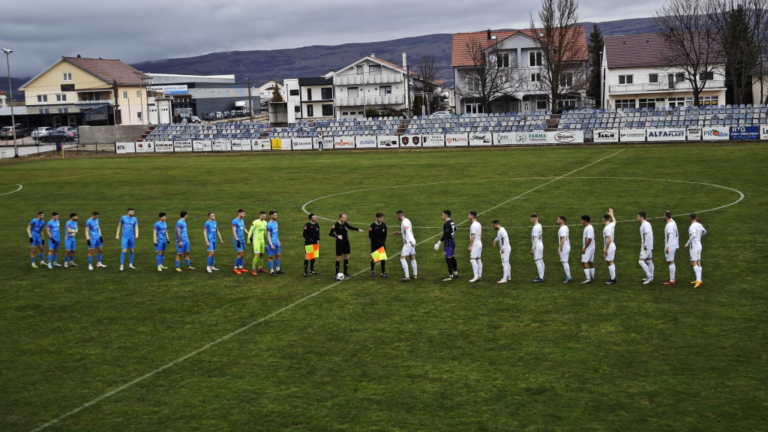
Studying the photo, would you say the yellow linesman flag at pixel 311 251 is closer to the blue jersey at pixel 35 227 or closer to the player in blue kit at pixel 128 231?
the player in blue kit at pixel 128 231

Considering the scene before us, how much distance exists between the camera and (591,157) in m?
50.8

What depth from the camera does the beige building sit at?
109 metres

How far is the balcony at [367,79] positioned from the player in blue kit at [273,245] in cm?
8737

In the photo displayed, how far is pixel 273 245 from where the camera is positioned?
2173 cm

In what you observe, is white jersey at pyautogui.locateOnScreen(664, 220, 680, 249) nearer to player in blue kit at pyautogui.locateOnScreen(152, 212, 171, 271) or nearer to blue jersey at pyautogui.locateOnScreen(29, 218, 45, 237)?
player in blue kit at pyautogui.locateOnScreen(152, 212, 171, 271)

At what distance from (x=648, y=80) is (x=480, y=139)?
33185 mm

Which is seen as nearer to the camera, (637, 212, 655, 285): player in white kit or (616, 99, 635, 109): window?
(637, 212, 655, 285): player in white kit

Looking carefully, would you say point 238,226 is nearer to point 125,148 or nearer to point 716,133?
point 716,133

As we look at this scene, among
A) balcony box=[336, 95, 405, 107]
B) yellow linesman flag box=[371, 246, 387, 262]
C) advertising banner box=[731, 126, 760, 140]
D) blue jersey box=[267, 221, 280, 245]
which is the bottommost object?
yellow linesman flag box=[371, 246, 387, 262]

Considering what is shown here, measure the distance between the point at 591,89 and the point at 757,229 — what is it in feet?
307

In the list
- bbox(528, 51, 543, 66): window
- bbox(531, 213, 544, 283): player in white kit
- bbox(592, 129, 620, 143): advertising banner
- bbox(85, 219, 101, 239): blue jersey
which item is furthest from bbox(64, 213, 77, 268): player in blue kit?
bbox(528, 51, 543, 66): window

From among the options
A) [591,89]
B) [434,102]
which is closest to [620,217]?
[591,89]

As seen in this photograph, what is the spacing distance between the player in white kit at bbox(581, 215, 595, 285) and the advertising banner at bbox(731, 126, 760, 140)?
4438cm

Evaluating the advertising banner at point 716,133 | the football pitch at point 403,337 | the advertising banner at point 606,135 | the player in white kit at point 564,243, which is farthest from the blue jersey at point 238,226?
the advertising banner at point 716,133
